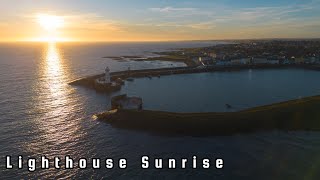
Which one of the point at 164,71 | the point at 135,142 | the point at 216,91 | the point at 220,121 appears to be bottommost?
the point at 135,142

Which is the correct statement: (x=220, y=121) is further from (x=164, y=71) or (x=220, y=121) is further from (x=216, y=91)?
(x=164, y=71)

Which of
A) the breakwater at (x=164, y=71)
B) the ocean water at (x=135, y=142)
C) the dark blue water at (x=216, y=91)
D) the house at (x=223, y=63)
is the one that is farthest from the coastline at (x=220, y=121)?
the house at (x=223, y=63)

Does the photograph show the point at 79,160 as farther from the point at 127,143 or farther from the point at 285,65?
the point at 285,65

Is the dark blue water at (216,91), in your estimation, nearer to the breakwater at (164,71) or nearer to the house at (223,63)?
the breakwater at (164,71)

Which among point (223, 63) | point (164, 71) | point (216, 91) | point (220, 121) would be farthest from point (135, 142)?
point (223, 63)

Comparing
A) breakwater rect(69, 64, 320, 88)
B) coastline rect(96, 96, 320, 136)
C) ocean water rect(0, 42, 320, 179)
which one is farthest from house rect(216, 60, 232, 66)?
coastline rect(96, 96, 320, 136)

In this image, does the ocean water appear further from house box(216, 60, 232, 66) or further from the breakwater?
house box(216, 60, 232, 66)

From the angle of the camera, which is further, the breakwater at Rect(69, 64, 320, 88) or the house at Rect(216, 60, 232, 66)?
the house at Rect(216, 60, 232, 66)

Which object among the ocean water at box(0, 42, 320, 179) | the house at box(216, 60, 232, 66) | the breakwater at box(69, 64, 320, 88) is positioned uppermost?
the house at box(216, 60, 232, 66)
